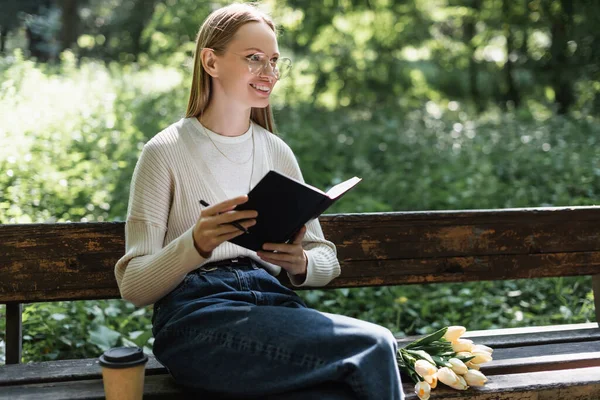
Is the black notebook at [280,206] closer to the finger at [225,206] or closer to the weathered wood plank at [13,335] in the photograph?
the finger at [225,206]

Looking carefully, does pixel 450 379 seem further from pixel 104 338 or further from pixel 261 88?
pixel 104 338

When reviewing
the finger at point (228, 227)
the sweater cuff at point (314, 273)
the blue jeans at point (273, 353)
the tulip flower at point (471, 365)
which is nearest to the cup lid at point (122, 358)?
the blue jeans at point (273, 353)

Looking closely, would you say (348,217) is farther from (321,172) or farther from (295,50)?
(295,50)

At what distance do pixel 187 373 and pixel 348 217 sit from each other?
102 cm

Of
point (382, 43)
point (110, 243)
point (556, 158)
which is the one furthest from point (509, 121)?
point (110, 243)

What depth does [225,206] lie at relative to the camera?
1.79 meters

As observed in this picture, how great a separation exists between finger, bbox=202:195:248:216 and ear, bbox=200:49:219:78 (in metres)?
0.56

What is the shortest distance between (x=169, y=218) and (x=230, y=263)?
0.76 ft

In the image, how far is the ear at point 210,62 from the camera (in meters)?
2.19

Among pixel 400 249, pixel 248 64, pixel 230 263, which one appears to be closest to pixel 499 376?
pixel 400 249

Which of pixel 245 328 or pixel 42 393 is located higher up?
pixel 245 328

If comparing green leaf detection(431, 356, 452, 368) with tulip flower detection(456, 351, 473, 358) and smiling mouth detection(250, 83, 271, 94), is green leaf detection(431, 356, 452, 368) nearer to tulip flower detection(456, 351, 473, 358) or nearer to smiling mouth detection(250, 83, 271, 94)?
tulip flower detection(456, 351, 473, 358)

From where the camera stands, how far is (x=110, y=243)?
2.48m

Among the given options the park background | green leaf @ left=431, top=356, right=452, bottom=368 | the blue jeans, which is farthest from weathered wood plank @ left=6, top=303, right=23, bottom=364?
green leaf @ left=431, top=356, right=452, bottom=368
